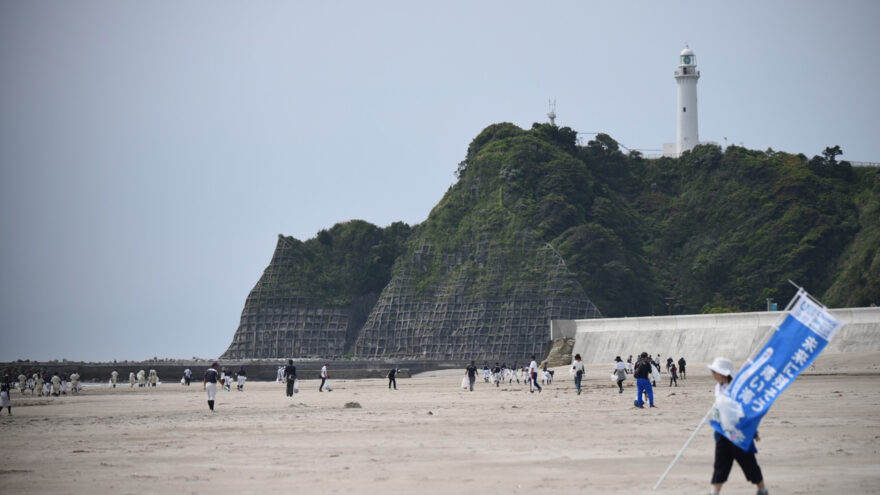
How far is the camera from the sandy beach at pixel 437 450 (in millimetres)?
11875

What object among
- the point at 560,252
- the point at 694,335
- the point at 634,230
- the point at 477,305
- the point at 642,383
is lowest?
the point at 642,383

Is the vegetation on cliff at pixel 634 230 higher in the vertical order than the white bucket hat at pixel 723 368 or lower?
higher

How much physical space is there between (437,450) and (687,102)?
105m

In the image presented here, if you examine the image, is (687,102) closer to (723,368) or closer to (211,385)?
(211,385)

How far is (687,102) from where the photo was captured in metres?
115

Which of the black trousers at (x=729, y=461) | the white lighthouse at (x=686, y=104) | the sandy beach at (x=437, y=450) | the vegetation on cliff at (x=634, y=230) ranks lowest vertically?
the sandy beach at (x=437, y=450)

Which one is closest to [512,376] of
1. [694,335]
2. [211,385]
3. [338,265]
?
[694,335]

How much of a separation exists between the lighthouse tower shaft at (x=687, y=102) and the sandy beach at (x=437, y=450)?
9117 centimetres

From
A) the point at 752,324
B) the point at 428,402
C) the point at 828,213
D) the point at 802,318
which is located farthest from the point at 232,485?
the point at 828,213

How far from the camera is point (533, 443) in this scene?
15.9 metres

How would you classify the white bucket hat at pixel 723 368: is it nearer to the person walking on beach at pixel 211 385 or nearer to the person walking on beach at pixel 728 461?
the person walking on beach at pixel 728 461

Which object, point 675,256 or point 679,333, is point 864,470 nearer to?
point 679,333

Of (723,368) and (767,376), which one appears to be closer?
(767,376)

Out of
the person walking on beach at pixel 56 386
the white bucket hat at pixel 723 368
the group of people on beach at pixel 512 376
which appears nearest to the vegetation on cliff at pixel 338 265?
the group of people on beach at pixel 512 376
